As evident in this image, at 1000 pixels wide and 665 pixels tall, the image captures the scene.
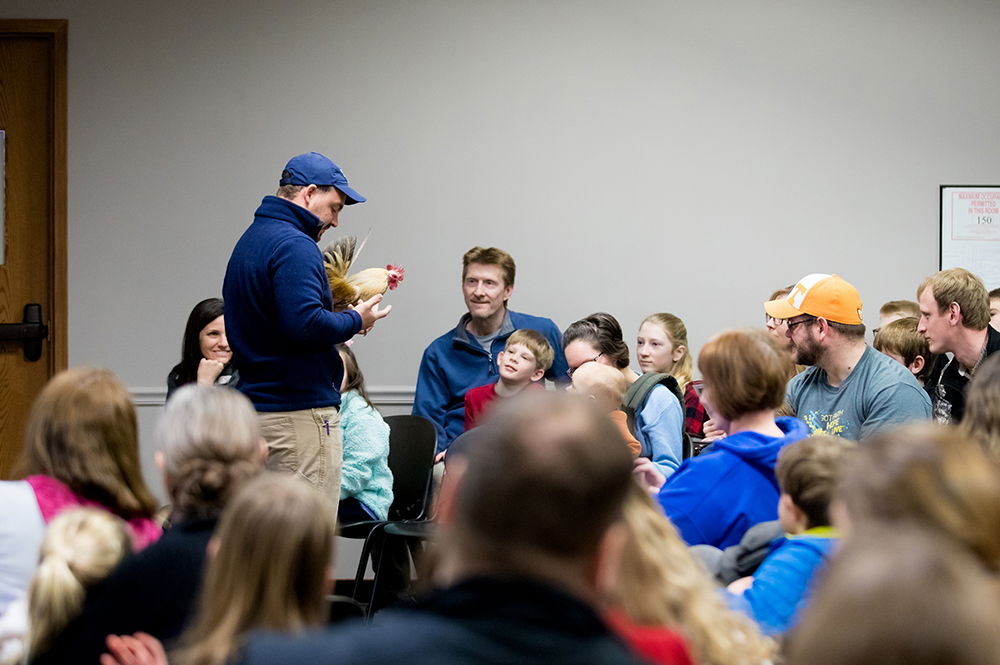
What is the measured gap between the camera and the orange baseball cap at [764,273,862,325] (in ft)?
12.4

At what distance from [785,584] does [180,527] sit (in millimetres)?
1069

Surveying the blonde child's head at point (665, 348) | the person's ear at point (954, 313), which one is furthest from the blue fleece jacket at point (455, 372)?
the person's ear at point (954, 313)

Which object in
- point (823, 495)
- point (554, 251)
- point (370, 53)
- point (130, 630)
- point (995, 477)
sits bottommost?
point (130, 630)

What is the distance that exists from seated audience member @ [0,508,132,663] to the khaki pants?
1566 millimetres

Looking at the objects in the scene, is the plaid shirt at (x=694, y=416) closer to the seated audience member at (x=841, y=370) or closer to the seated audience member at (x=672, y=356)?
the seated audience member at (x=672, y=356)

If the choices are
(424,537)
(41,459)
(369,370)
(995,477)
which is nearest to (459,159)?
(369,370)

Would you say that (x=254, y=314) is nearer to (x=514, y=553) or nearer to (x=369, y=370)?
(x=369, y=370)

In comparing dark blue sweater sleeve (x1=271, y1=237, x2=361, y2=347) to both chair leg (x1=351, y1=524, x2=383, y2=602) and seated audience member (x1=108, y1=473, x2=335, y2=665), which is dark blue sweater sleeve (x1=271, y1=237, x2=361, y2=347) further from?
seated audience member (x1=108, y1=473, x2=335, y2=665)

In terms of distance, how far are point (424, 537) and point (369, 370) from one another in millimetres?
1697

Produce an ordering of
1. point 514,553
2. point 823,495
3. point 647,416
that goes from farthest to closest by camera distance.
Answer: point 647,416 → point 823,495 → point 514,553

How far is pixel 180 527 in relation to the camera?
6.35 ft

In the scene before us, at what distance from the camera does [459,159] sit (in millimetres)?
5711

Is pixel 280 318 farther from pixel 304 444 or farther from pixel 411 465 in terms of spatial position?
pixel 411 465

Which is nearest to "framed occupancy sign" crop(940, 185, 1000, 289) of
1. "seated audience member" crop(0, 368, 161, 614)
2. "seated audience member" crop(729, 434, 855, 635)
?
"seated audience member" crop(729, 434, 855, 635)
